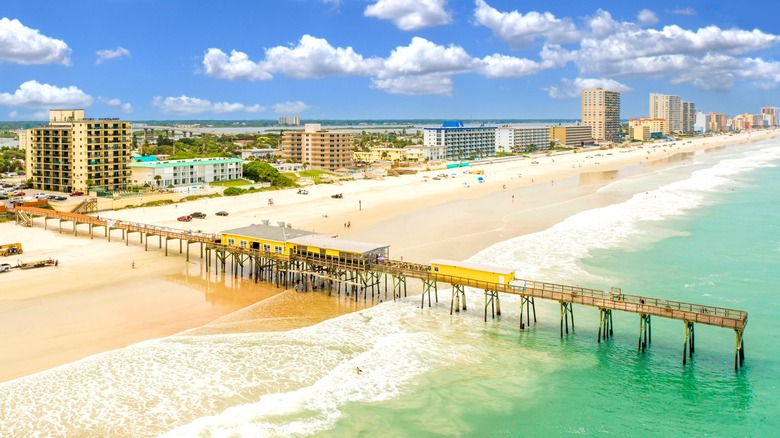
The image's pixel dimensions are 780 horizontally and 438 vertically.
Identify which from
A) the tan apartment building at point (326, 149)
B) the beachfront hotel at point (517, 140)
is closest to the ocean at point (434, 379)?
the tan apartment building at point (326, 149)

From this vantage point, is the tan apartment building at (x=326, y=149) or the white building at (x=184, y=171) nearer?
the white building at (x=184, y=171)

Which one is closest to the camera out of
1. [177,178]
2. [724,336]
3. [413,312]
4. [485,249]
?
[724,336]

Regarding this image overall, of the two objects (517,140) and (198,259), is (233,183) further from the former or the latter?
(517,140)

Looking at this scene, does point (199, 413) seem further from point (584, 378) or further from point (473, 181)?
point (473, 181)

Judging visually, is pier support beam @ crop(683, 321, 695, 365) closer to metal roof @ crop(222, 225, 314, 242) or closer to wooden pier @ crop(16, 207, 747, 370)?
wooden pier @ crop(16, 207, 747, 370)

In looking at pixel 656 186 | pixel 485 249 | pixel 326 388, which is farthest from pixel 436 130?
pixel 326 388

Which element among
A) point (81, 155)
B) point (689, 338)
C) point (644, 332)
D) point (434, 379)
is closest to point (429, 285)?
point (434, 379)

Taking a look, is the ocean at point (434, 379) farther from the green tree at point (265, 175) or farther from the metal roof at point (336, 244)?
the green tree at point (265, 175)
